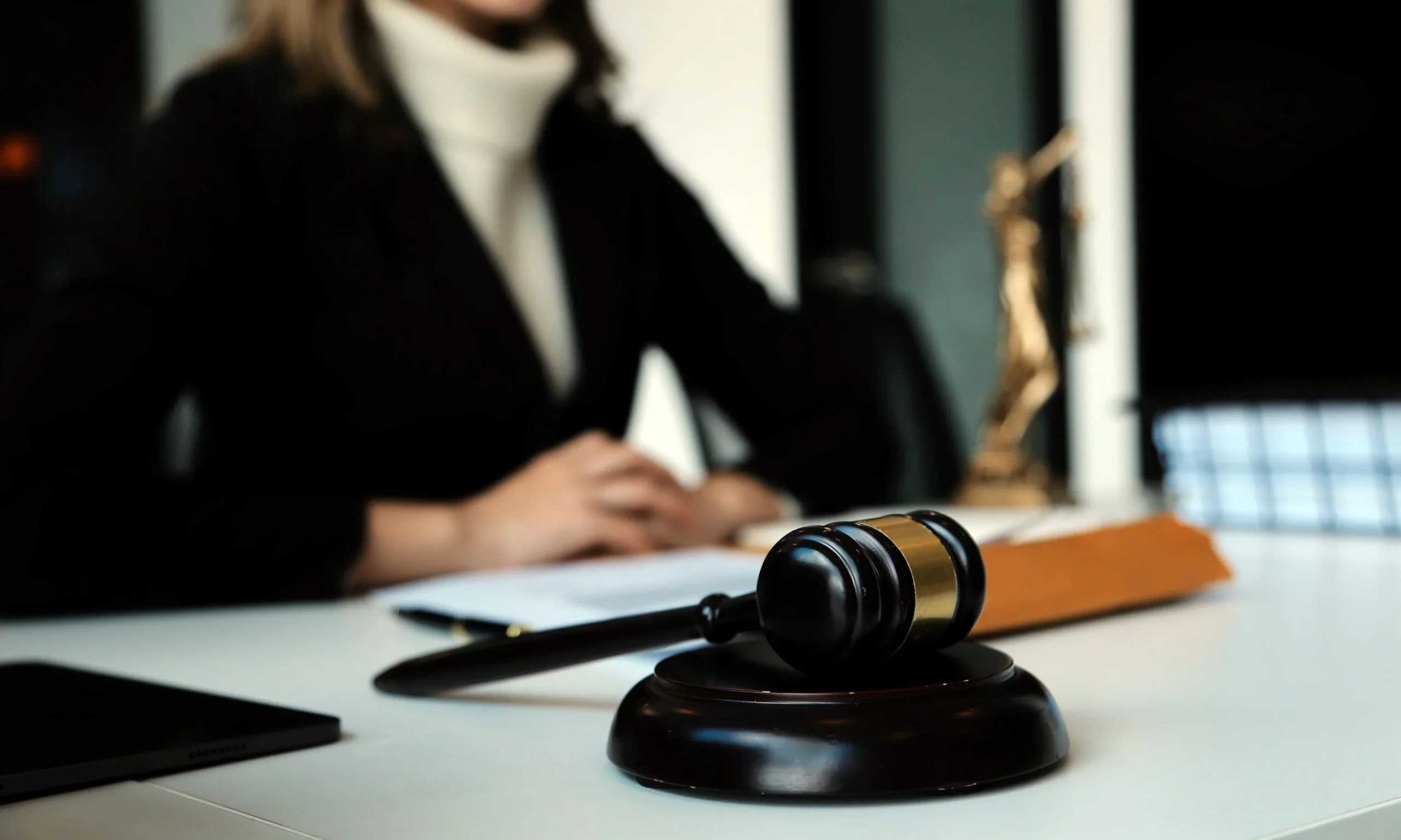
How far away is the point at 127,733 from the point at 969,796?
10.5 inches

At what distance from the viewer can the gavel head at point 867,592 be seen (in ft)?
1.20

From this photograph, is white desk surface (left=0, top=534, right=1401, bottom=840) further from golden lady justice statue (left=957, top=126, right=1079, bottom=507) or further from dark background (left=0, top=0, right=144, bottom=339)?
dark background (left=0, top=0, right=144, bottom=339)

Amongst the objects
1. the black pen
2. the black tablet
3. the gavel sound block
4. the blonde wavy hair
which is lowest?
the black pen

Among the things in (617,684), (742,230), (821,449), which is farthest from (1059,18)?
(617,684)

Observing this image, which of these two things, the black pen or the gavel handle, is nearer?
the gavel handle

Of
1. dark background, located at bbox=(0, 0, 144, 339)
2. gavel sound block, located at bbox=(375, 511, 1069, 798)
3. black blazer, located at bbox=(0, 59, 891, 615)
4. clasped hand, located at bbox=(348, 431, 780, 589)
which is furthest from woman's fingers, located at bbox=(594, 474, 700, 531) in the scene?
dark background, located at bbox=(0, 0, 144, 339)

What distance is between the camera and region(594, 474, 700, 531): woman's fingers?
93cm

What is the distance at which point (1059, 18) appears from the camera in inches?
116

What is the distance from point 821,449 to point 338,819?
3.07 feet

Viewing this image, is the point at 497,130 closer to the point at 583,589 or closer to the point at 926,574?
the point at 583,589

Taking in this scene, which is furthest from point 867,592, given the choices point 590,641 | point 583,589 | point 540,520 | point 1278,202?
point 1278,202

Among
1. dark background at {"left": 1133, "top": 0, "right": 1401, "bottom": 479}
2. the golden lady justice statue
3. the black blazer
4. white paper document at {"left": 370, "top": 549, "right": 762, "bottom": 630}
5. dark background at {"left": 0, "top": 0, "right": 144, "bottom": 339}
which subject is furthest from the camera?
dark background at {"left": 0, "top": 0, "right": 144, "bottom": 339}

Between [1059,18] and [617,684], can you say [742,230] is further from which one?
[617,684]

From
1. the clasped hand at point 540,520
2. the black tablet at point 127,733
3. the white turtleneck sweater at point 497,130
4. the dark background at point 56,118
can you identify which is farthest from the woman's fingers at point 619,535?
the dark background at point 56,118
